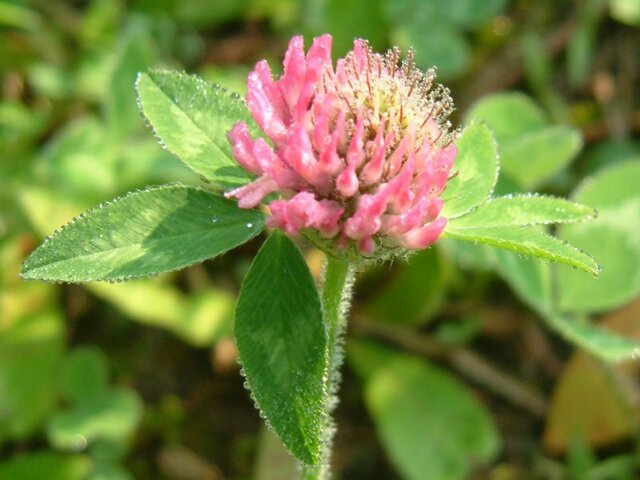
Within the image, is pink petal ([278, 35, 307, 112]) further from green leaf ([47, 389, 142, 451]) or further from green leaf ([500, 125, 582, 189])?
green leaf ([47, 389, 142, 451])

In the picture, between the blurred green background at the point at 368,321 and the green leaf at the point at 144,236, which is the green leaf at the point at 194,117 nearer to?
the green leaf at the point at 144,236

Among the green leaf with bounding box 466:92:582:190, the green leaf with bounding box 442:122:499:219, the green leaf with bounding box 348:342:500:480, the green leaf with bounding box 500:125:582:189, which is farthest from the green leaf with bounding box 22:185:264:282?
the green leaf with bounding box 348:342:500:480

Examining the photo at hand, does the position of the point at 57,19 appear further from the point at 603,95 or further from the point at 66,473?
the point at 603,95

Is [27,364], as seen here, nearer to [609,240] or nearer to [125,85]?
[125,85]

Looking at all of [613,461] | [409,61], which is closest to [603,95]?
[613,461]

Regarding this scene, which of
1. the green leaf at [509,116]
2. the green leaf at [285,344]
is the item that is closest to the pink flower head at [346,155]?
the green leaf at [285,344]

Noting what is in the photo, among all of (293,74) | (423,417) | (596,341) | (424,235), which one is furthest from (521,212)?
(423,417)
